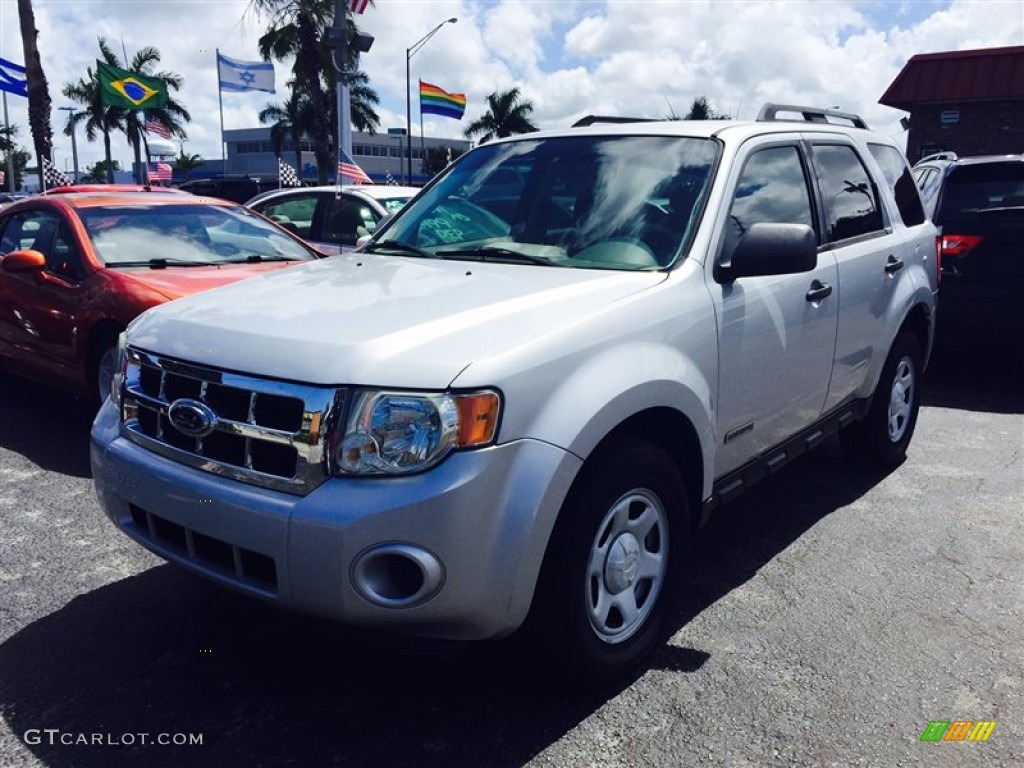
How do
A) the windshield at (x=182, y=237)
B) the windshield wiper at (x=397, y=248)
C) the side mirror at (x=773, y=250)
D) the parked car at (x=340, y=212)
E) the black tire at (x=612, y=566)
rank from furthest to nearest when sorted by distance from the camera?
the parked car at (x=340, y=212)
the windshield at (x=182, y=237)
the windshield wiper at (x=397, y=248)
the side mirror at (x=773, y=250)
the black tire at (x=612, y=566)

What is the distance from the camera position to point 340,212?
357 inches

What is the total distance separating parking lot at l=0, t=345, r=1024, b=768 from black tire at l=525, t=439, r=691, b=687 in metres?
0.16

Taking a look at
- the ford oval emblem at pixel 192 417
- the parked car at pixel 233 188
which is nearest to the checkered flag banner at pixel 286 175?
the parked car at pixel 233 188

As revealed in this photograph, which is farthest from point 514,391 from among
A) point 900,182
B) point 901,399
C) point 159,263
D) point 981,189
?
point 981,189

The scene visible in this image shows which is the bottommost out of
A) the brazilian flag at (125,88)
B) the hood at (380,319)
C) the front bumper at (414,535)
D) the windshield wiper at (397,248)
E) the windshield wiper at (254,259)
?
the front bumper at (414,535)

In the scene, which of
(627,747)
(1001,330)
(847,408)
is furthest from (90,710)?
(1001,330)

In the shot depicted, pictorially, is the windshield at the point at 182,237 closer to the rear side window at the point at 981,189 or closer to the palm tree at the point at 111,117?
the rear side window at the point at 981,189

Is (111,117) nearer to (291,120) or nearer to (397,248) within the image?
(291,120)

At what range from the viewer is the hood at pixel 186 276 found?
210 inches

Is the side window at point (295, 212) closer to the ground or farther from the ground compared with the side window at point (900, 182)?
closer to the ground

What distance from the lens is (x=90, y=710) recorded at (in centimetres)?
280

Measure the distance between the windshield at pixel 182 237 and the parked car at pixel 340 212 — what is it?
1.67 meters

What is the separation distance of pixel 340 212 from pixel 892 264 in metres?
5.85

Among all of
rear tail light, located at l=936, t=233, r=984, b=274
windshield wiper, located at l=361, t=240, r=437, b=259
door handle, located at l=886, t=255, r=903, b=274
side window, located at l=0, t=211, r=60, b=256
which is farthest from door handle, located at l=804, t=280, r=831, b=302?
side window, located at l=0, t=211, r=60, b=256
